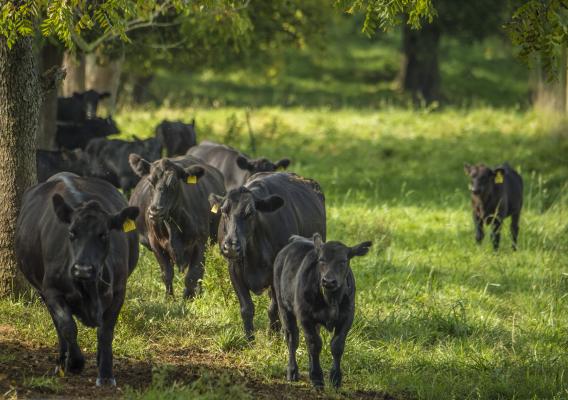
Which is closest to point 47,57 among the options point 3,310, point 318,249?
point 3,310

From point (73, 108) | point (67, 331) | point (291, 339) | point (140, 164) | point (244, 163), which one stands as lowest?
point (291, 339)

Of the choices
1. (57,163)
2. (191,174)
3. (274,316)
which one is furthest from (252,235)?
(57,163)

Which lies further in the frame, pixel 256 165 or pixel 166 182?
pixel 256 165

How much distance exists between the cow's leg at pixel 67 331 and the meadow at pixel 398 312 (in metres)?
0.20

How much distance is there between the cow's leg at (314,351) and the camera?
995 centimetres

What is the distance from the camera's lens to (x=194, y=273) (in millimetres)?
13578

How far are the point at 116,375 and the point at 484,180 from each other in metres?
10.1

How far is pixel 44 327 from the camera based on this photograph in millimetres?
11172

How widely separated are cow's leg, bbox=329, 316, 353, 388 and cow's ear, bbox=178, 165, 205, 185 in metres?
4.34

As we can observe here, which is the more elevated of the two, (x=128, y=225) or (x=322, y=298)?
(x=128, y=225)

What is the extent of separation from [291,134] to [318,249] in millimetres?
19419

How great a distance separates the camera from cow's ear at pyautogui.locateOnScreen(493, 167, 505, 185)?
61.4 ft

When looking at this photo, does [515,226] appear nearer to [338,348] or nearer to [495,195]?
[495,195]

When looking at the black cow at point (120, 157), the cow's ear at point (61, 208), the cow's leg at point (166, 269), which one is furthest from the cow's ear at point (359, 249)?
the black cow at point (120, 157)
